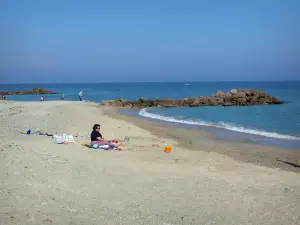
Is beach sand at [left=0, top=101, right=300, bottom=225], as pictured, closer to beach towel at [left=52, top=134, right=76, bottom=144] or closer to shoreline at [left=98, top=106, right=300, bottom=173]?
shoreline at [left=98, top=106, right=300, bottom=173]

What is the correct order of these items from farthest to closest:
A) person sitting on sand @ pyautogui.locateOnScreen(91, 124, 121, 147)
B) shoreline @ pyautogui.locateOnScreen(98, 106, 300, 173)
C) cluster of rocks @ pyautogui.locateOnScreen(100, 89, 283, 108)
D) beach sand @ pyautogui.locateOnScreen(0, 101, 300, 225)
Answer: cluster of rocks @ pyautogui.locateOnScreen(100, 89, 283, 108) → person sitting on sand @ pyautogui.locateOnScreen(91, 124, 121, 147) → shoreline @ pyautogui.locateOnScreen(98, 106, 300, 173) → beach sand @ pyautogui.locateOnScreen(0, 101, 300, 225)

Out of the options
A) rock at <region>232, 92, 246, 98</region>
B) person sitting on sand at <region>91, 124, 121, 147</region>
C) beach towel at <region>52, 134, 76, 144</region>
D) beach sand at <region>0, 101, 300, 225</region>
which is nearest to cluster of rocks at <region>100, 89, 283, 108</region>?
rock at <region>232, 92, 246, 98</region>

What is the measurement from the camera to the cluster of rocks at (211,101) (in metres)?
43.4

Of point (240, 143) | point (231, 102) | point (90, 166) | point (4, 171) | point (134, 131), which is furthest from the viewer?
point (231, 102)

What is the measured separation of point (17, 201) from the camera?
19.8 ft

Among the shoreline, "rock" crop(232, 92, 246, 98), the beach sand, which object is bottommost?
the shoreline

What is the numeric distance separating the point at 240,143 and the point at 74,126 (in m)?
8.98

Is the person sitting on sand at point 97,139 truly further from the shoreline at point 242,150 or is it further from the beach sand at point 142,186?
the shoreline at point 242,150

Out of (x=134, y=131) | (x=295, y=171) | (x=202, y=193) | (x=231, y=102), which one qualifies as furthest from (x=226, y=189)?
(x=231, y=102)

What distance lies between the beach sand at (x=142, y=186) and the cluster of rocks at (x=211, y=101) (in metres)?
30.3

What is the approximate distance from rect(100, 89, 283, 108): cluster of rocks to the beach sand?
1195 inches

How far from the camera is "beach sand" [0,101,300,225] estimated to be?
5918mm

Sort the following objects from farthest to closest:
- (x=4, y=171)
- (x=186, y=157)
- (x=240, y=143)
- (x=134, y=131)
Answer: (x=134, y=131)
(x=240, y=143)
(x=186, y=157)
(x=4, y=171)

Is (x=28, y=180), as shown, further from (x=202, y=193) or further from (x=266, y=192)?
(x=266, y=192)
